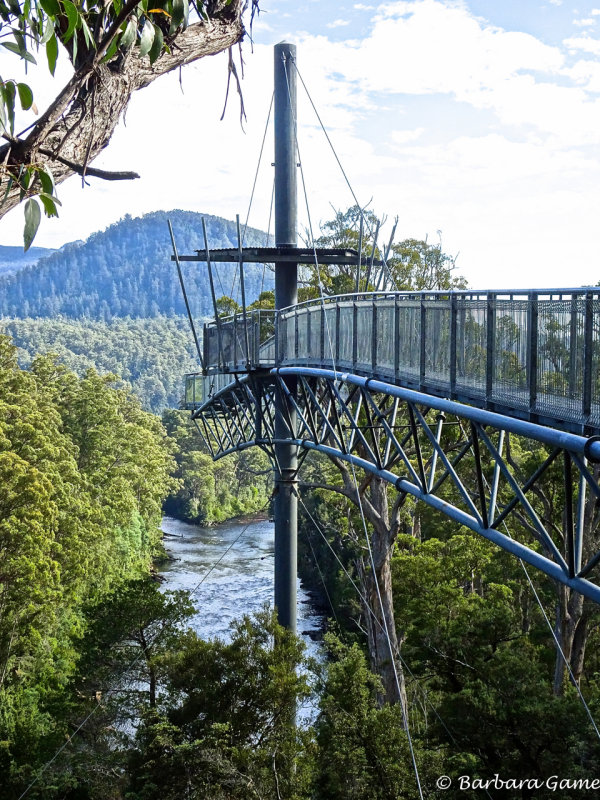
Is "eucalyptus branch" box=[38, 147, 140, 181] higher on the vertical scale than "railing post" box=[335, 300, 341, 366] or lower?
higher

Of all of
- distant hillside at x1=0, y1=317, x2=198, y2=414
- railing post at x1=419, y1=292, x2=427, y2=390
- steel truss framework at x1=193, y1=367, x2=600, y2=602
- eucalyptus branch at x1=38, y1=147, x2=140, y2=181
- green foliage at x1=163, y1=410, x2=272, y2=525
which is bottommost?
green foliage at x1=163, y1=410, x2=272, y2=525

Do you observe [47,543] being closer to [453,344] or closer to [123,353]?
[453,344]

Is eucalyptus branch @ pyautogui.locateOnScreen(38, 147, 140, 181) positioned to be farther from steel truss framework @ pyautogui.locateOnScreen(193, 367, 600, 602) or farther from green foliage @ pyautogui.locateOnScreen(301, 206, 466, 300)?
green foliage @ pyautogui.locateOnScreen(301, 206, 466, 300)

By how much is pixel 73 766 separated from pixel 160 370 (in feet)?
456

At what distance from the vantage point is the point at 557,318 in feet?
24.5

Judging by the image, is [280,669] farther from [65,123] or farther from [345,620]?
[345,620]

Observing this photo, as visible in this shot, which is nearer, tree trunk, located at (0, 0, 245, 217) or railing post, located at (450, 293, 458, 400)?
tree trunk, located at (0, 0, 245, 217)

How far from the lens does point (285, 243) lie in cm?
1862

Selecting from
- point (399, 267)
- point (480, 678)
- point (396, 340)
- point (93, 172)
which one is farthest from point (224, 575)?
point (93, 172)

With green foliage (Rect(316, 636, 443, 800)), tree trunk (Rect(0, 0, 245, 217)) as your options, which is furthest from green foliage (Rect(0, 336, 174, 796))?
tree trunk (Rect(0, 0, 245, 217))

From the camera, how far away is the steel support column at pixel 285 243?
1862cm

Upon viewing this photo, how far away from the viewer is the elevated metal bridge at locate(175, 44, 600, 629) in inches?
281

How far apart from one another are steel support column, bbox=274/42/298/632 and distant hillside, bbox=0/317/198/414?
404 feet

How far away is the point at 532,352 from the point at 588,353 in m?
0.90
